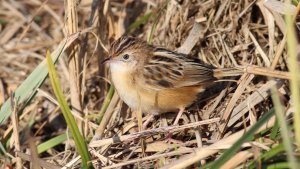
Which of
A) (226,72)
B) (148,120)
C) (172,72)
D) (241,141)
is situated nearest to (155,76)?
(172,72)

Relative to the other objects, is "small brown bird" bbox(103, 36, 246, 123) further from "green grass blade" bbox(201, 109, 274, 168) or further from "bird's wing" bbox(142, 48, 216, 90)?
"green grass blade" bbox(201, 109, 274, 168)

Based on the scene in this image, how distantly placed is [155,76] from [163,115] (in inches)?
15.3

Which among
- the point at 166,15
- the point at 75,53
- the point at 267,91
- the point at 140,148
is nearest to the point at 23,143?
the point at 75,53

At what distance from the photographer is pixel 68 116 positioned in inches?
155

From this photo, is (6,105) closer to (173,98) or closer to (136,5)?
(173,98)

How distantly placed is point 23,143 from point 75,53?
964 millimetres

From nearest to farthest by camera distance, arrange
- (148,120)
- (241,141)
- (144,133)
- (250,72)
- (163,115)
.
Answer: (241,141), (250,72), (144,133), (148,120), (163,115)

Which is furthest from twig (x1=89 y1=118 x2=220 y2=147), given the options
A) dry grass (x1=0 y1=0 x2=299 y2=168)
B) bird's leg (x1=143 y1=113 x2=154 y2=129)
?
bird's leg (x1=143 y1=113 x2=154 y2=129)

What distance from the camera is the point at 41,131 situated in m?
5.94

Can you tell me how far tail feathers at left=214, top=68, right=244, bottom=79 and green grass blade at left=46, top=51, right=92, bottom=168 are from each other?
1.37 meters

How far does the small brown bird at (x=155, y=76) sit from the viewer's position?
4.76 meters

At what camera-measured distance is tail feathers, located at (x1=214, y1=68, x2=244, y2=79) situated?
4807 millimetres

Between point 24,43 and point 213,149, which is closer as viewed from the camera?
point 213,149

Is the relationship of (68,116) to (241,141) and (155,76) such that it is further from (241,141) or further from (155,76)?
(241,141)
